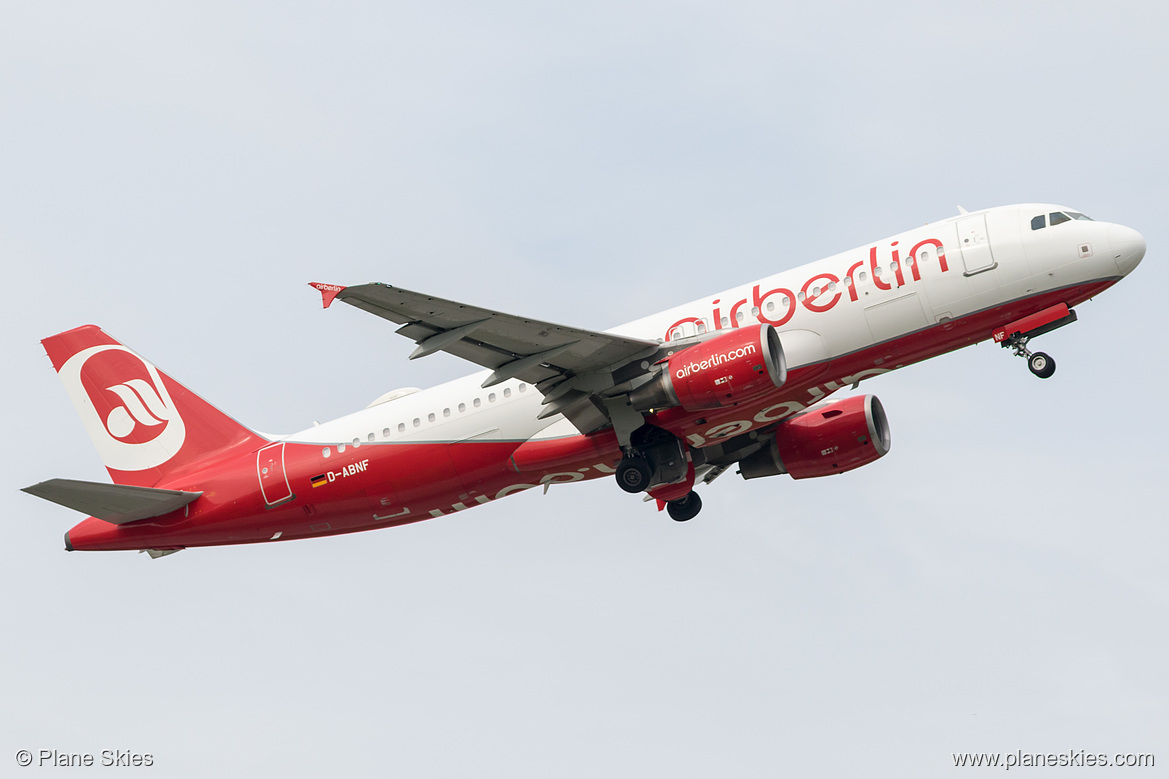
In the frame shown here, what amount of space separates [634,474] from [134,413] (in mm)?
16141

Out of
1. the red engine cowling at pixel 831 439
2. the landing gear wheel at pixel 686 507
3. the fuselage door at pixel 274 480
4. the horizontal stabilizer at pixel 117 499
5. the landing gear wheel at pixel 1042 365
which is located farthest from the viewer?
the landing gear wheel at pixel 686 507

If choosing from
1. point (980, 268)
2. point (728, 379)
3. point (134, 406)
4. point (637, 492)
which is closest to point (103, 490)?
point (134, 406)

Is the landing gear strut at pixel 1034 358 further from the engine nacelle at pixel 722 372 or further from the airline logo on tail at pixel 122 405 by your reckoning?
the airline logo on tail at pixel 122 405

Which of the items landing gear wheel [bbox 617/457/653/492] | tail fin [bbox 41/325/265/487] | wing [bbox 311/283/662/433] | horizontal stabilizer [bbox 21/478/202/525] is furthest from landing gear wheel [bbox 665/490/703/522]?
horizontal stabilizer [bbox 21/478/202/525]

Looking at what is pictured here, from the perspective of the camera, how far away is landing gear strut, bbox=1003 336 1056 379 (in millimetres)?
31406

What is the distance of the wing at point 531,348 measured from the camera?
28.1m

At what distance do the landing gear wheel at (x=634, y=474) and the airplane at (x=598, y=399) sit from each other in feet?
0.17

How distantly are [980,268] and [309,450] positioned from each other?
1888 cm

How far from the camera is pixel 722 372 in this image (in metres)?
30.7

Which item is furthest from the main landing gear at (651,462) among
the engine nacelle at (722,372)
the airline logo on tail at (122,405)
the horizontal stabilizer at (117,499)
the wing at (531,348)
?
the airline logo on tail at (122,405)

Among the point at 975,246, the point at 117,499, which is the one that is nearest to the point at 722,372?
the point at 975,246

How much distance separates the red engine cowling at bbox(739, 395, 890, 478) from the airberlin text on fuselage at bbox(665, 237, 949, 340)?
6.13 m

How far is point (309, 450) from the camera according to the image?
35844 millimetres

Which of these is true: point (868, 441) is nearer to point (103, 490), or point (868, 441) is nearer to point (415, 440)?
point (415, 440)
